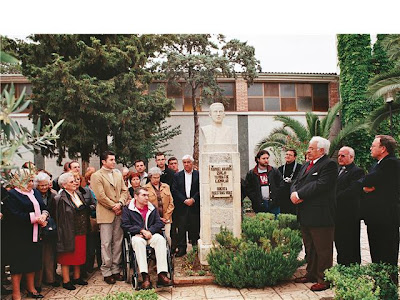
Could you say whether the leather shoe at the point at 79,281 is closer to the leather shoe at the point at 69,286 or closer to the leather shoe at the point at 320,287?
the leather shoe at the point at 69,286

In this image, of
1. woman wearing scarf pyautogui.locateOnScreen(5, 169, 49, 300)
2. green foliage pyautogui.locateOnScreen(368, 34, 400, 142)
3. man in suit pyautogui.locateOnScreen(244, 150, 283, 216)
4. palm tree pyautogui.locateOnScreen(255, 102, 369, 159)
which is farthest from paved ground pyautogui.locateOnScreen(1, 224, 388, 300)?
palm tree pyautogui.locateOnScreen(255, 102, 369, 159)

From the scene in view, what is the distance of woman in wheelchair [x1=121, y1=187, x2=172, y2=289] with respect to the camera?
4801 mm

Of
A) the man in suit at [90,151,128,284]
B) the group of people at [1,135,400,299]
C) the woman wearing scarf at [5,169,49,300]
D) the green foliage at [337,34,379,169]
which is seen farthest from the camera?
the green foliage at [337,34,379,169]

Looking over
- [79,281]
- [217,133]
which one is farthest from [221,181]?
[79,281]

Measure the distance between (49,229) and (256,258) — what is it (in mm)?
2718

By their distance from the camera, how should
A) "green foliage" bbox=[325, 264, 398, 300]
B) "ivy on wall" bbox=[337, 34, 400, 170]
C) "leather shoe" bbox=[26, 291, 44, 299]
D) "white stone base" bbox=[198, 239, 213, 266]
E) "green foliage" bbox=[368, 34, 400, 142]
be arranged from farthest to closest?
"ivy on wall" bbox=[337, 34, 400, 170] → "green foliage" bbox=[368, 34, 400, 142] → "white stone base" bbox=[198, 239, 213, 266] → "leather shoe" bbox=[26, 291, 44, 299] → "green foliage" bbox=[325, 264, 398, 300]

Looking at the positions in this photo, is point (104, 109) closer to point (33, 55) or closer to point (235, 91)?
point (33, 55)

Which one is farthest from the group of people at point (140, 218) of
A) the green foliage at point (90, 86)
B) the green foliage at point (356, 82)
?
the green foliage at point (356, 82)

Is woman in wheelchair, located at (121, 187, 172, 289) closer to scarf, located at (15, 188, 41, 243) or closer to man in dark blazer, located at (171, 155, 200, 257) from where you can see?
scarf, located at (15, 188, 41, 243)

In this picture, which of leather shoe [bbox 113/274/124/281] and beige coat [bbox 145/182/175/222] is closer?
leather shoe [bbox 113/274/124/281]

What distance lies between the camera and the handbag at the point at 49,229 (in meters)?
4.72

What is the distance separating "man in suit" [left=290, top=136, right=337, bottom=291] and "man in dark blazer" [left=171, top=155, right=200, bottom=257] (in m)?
2.17

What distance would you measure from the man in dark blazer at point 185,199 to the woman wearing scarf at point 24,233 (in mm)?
2453

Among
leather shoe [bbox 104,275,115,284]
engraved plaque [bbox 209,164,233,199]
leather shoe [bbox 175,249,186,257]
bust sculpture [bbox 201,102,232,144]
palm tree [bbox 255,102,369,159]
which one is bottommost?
leather shoe [bbox 104,275,115,284]
